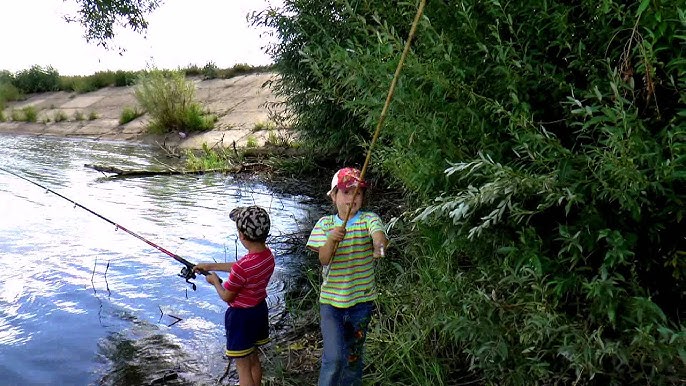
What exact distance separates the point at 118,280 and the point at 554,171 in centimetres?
549

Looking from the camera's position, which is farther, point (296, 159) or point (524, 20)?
point (296, 159)

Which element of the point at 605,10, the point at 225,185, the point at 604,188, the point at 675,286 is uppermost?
the point at 605,10

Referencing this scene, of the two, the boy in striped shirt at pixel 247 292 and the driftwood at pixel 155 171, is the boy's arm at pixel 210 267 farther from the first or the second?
the driftwood at pixel 155 171

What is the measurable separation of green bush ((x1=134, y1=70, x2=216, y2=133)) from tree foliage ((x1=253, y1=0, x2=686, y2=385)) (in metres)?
17.2

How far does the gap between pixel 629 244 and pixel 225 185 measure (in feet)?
34.1

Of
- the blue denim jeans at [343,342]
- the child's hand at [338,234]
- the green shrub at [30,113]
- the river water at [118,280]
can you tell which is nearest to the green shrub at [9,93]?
the green shrub at [30,113]

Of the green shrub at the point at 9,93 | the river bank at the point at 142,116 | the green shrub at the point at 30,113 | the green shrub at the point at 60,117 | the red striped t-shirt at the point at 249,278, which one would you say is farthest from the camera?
the green shrub at the point at 9,93

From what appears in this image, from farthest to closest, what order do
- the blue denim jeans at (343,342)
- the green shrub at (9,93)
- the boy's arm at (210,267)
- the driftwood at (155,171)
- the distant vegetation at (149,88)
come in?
the green shrub at (9,93)
the distant vegetation at (149,88)
the driftwood at (155,171)
the boy's arm at (210,267)
the blue denim jeans at (343,342)

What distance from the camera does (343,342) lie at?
375cm

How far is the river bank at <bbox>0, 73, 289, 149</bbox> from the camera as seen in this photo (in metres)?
18.5

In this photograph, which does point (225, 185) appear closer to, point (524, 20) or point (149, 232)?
point (149, 232)

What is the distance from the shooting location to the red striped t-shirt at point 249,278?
4207 millimetres

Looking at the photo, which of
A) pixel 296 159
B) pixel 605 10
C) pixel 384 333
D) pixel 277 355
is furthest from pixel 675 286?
pixel 296 159

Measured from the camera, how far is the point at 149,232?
8609 millimetres
